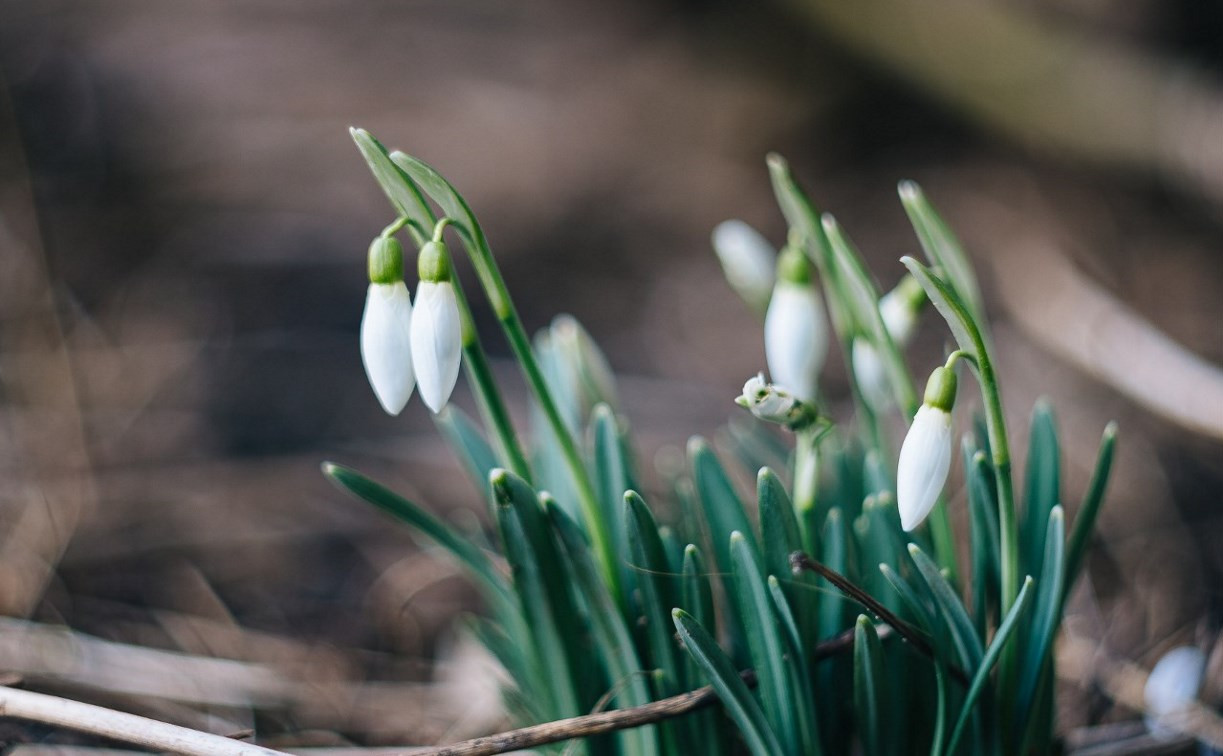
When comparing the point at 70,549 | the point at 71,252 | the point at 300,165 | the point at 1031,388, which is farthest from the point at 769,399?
the point at 300,165

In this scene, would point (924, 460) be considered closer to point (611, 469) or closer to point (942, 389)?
point (942, 389)

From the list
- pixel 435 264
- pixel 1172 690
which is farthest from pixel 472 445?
pixel 1172 690

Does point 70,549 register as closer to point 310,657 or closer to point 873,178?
point 310,657

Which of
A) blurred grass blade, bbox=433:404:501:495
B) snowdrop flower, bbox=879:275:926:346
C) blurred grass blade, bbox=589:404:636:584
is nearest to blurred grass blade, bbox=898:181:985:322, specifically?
snowdrop flower, bbox=879:275:926:346

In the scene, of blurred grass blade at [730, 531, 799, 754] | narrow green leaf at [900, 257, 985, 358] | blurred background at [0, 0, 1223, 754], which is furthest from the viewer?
blurred background at [0, 0, 1223, 754]

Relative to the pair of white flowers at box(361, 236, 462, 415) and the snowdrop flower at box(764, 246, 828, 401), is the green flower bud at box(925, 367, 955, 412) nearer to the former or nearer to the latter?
the snowdrop flower at box(764, 246, 828, 401)

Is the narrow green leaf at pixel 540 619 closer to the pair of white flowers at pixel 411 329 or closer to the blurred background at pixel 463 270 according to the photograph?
the pair of white flowers at pixel 411 329
